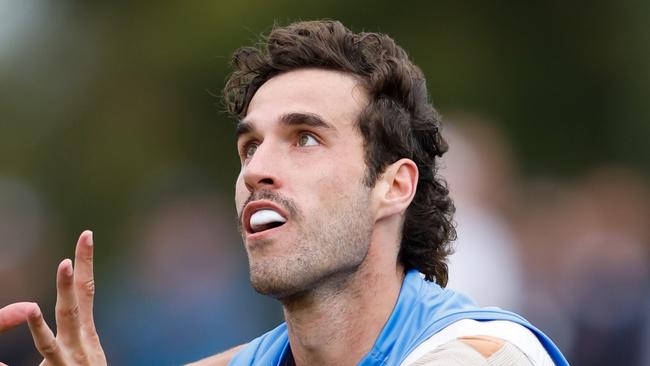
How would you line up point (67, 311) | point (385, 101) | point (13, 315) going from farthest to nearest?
point (385, 101), point (67, 311), point (13, 315)

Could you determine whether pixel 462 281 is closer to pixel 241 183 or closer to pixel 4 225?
pixel 241 183

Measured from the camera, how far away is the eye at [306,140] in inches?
168

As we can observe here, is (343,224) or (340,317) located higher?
(343,224)

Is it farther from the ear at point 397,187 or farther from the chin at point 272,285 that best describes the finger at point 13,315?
the ear at point 397,187

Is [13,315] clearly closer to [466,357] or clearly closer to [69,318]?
[69,318]

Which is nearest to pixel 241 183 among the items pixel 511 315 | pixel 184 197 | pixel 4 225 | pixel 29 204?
pixel 511 315

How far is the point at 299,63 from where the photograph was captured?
4598 millimetres

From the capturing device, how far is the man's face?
13.4 feet

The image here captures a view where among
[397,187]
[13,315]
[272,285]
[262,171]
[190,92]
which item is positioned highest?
[190,92]

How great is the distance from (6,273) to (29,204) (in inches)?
85.3

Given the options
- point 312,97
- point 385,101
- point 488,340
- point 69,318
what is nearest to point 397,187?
point 385,101

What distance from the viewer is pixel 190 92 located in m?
11.6

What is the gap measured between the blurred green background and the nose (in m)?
5.26

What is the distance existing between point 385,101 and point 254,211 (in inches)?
30.2
